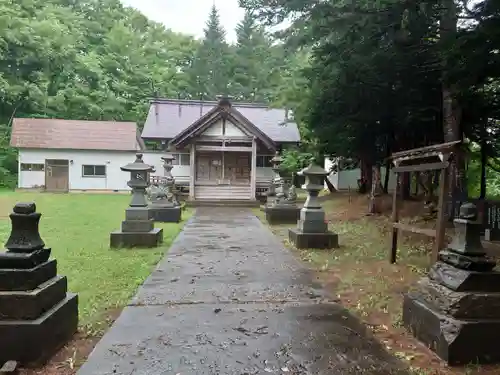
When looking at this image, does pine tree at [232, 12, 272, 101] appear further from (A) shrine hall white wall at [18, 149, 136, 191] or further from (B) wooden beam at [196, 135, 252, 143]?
(B) wooden beam at [196, 135, 252, 143]

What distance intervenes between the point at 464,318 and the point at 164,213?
9.33 meters

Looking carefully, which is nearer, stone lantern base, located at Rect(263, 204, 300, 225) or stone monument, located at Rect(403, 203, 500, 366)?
stone monument, located at Rect(403, 203, 500, 366)

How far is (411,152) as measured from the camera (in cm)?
561

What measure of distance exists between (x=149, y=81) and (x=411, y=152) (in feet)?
103

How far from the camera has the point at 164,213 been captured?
11266 millimetres

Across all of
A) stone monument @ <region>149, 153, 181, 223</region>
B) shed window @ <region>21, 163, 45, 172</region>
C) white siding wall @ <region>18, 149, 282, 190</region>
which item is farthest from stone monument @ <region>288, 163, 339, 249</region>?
shed window @ <region>21, 163, 45, 172</region>

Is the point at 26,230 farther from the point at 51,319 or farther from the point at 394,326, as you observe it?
the point at 394,326

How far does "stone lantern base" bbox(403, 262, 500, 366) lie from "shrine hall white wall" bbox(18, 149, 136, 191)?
2433cm

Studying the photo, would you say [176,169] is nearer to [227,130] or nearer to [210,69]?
[227,130]

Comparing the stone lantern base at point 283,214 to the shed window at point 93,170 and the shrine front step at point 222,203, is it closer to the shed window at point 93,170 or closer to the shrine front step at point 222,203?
the shrine front step at point 222,203

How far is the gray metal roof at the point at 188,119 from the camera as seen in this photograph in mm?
23234

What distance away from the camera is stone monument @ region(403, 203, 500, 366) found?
9.45 ft

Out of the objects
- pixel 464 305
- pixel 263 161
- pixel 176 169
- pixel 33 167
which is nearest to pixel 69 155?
pixel 33 167

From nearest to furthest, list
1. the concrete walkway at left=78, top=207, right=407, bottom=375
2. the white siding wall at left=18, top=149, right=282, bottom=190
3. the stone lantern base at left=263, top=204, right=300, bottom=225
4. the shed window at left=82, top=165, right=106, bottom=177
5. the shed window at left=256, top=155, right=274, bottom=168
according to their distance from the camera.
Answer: the concrete walkway at left=78, top=207, right=407, bottom=375, the stone lantern base at left=263, top=204, right=300, bottom=225, the shed window at left=256, top=155, right=274, bottom=168, the white siding wall at left=18, top=149, right=282, bottom=190, the shed window at left=82, top=165, right=106, bottom=177
